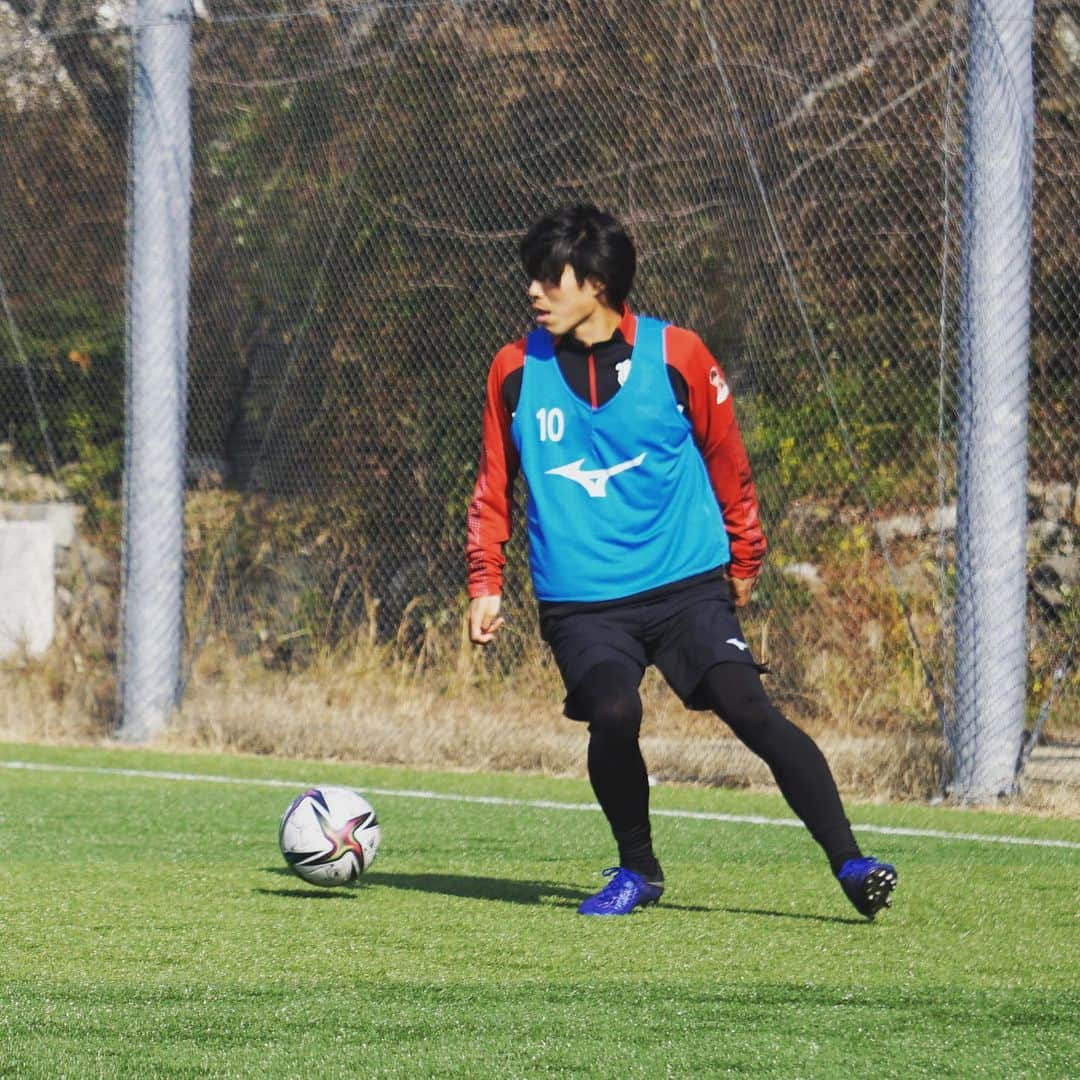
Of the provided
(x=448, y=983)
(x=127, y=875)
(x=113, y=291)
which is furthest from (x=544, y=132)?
(x=448, y=983)

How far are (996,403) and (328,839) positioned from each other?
393cm

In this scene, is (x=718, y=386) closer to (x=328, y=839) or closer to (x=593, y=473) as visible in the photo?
(x=593, y=473)

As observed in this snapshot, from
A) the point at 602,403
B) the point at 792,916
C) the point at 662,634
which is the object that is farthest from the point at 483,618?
the point at 792,916

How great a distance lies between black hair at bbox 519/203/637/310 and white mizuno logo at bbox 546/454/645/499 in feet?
1.41

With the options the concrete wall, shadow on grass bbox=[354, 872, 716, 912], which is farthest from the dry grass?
shadow on grass bbox=[354, 872, 716, 912]

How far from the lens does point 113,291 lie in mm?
11867

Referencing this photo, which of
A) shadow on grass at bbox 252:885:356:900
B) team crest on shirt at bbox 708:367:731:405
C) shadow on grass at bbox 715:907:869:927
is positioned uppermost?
team crest on shirt at bbox 708:367:731:405

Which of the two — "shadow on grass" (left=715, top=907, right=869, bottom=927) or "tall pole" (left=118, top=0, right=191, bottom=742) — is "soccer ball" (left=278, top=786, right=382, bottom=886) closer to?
"shadow on grass" (left=715, top=907, right=869, bottom=927)

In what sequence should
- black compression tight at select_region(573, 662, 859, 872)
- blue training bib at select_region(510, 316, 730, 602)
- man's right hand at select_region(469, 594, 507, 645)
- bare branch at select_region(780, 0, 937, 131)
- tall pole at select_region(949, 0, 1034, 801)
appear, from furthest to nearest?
1. bare branch at select_region(780, 0, 937, 131)
2. tall pole at select_region(949, 0, 1034, 801)
3. man's right hand at select_region(469, 594, 507, 645)
4. blue training bib at select_region(510, 316, 730, 602)
5. black compression tight at select_region(573, 662, 859, 872)

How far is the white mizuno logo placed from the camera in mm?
5027

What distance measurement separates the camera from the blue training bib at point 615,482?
5.02 meters

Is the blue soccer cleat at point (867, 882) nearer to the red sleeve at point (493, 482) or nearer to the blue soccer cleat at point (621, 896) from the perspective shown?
the blue soccer cleat at point (621, 896)

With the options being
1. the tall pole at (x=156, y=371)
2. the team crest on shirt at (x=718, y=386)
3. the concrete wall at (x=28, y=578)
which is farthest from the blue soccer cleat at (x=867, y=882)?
the concrete wall at (x=28, y=578)

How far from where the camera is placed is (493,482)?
5199 millimetres
